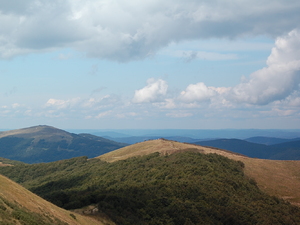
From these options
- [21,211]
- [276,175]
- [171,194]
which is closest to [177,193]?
[171,194]

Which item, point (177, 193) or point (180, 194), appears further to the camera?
point (177, 193)

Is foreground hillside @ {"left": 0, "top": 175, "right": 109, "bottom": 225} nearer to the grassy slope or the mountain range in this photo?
the mountain range

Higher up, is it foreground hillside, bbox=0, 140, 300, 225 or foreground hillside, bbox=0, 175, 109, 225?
foreground hillside, bbox=0, 175, 109, 225

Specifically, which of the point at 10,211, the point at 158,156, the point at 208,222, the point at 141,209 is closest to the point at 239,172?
the point at 158,156

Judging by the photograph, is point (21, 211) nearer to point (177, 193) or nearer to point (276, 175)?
point (177, 193)

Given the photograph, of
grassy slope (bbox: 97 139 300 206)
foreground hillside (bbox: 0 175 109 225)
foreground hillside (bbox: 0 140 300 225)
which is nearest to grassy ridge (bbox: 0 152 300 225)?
foreground hillside (bbox: 0 140 300 225)

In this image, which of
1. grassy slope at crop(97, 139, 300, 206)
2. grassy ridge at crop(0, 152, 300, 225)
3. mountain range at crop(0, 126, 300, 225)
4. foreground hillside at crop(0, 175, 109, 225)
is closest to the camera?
foreground hillside at crop(0, 175, 109, 225)

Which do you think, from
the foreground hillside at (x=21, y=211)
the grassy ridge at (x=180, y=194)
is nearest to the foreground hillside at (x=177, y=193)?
the grassy ridge at (x=180, y=194)

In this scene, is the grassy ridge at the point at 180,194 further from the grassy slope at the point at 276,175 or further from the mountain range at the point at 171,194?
the grassy slope at the point at 276,175
